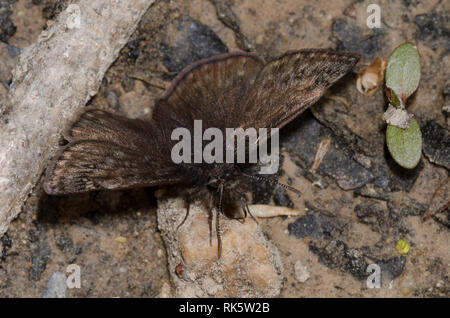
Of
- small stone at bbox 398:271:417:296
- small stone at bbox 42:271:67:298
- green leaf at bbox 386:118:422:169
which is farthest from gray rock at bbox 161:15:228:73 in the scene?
small stone at bbox 398:271:417:296

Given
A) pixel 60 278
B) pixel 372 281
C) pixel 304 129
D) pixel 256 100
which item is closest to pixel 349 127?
pixel 304 129

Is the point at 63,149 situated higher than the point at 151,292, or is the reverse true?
the point at 63,149

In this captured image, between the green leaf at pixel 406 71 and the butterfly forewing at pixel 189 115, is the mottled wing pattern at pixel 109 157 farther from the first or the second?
the green leaf at pixel 406 71

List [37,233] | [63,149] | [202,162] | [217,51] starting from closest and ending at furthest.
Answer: [63,149]
[202,162]
[37,233]
[217,51]

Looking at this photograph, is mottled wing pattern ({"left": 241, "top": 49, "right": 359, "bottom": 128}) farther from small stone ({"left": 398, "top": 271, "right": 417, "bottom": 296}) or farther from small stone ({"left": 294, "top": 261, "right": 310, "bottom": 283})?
small stone ({"left": 398, "top": 271, "right": 417, "bottom": 296})

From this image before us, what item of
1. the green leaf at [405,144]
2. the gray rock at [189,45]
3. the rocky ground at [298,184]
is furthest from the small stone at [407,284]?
the gray rock at [189,45]

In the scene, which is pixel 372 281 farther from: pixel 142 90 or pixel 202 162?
pixel 142 90

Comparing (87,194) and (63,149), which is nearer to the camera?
(63,149)

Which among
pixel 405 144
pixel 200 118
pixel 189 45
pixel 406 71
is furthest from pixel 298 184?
pixel 189 45
